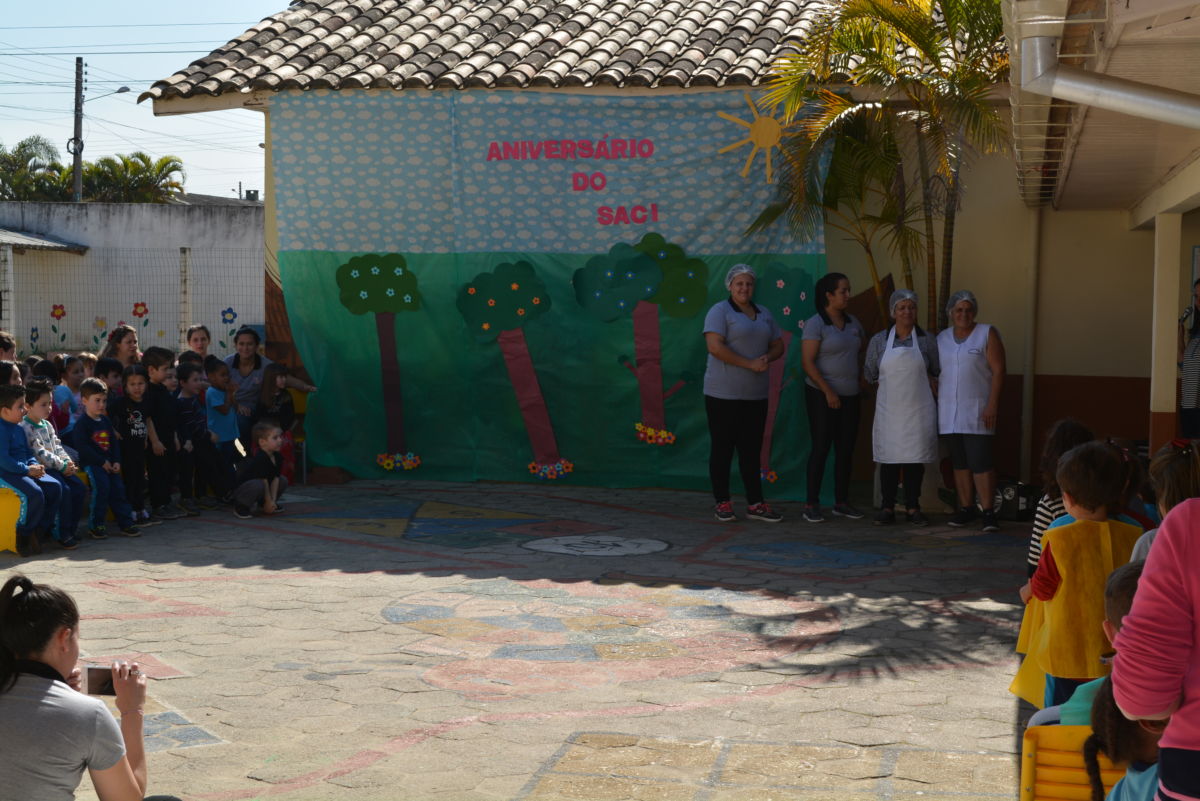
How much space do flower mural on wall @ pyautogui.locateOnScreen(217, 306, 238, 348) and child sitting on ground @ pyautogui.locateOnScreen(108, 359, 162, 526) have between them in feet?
26.7

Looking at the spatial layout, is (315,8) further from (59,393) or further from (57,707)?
(57,707)

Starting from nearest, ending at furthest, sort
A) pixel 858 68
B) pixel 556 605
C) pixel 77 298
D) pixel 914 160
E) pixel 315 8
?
1. pixel 556 605
2. pixel 858 68
3. pixel 914 160
4. pixel 315 8
5. pixel 77 298

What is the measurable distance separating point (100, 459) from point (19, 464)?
29.3 inches

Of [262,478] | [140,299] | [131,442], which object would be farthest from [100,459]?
[140,299]

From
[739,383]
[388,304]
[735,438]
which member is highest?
[388,304]

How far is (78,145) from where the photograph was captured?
3894 centimetres

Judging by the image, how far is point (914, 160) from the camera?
1116cm

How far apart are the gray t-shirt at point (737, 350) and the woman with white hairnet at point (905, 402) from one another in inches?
36.7

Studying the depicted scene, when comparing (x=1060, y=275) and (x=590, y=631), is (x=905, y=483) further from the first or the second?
(x=590, y=631)

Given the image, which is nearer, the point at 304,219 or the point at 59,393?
the point at 59,393

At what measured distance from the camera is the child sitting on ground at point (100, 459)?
9.26 m

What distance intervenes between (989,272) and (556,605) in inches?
230

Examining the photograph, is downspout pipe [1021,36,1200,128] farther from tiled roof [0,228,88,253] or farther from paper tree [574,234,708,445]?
tiled roof [0,228,88,253]

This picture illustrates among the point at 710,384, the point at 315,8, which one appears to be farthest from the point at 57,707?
the point at 315,8
